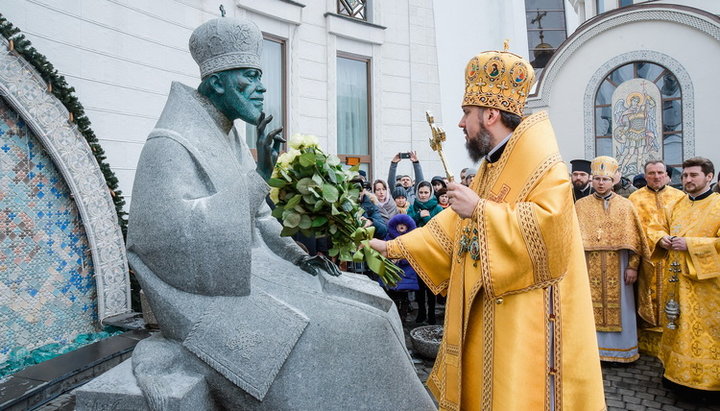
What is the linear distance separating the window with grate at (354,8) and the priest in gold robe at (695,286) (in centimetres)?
733

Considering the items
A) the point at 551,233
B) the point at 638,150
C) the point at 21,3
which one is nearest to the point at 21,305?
the point at 21,3

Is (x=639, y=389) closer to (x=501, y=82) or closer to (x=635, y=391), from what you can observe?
(x=635, y=391)

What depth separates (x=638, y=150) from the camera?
508 inches

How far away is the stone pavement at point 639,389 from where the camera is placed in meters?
4.12

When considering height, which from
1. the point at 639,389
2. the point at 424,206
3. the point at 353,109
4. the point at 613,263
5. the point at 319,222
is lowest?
the point at 639,389

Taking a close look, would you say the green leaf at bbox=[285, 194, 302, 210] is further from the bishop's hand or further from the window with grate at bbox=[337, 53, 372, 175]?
the window with grate at bbox=[337, 53, 372, 175]

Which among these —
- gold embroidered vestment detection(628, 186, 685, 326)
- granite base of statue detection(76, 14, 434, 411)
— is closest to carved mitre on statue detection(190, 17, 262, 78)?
granite base of statue detection(76, 14, 434, 411)

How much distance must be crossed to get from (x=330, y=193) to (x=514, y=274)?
936mm

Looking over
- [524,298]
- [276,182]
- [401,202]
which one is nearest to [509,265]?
[524,298]

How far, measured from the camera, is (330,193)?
2328 mm

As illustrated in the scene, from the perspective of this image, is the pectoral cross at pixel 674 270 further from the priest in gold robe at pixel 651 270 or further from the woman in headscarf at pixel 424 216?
the woman in headscarf at pixel 424 216

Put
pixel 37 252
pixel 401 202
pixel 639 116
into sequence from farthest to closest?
pixel 639 116
pixel 401 202
pixel 37 252

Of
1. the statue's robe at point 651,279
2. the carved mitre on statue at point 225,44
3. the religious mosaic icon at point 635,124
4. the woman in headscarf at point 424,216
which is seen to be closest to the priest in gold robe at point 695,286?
the statue's robe at point 651,279

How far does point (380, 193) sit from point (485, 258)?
5.11m
